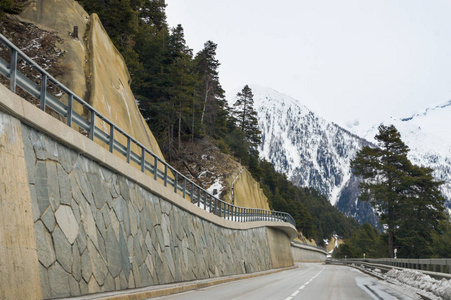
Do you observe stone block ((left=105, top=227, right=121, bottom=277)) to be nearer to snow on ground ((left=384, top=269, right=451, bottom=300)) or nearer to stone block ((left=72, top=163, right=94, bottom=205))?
stone block ((left=72, top=163, right=94, bottom=205))

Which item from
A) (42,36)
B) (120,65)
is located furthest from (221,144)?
(42,36)

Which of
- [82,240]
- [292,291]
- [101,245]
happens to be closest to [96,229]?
[101,245]

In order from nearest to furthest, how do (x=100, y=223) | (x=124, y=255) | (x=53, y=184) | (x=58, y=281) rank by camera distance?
(x=58, y=281) → (x=53, y=184) → (x=100, y=223) → (x=124, y=255)

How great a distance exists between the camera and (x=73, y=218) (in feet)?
34.4

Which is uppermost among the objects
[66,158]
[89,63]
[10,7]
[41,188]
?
[10,7]

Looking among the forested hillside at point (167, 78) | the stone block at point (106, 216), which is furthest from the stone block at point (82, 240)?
the forested hillside at point (167, 78)

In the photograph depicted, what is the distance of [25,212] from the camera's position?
341 inches

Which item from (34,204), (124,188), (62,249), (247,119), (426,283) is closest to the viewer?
(34,204)

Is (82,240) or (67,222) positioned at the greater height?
(67,222)

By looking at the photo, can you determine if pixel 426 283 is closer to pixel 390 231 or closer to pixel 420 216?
pixel 420 216

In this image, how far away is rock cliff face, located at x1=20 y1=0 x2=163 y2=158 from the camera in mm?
27245

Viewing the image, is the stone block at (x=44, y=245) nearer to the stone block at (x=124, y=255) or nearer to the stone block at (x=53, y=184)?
the stone block at (x=53, y=184)

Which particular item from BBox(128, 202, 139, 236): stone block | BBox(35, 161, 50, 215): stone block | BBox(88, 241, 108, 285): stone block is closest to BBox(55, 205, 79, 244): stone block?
BBox(35, 161, 50, 215): stone block

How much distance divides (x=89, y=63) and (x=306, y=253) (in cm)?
7119
